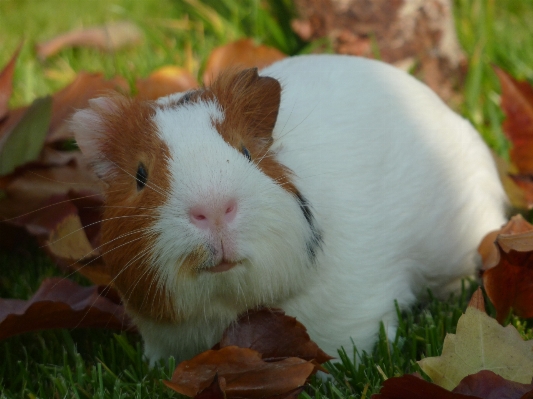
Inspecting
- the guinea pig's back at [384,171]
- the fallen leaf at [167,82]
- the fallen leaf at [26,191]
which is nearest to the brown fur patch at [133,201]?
the guinea pig's back at [384,171]

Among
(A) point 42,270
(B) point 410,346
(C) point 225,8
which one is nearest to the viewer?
(B) point 410,346

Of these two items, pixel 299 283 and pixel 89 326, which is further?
pixel 89 326

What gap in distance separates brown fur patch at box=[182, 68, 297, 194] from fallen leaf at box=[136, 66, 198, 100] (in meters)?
1.77

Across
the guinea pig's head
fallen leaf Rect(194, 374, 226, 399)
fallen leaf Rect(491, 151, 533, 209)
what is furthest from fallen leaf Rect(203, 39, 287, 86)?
fallen leaf Rect(194, 374, 226, 399)

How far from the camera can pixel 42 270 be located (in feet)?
10.5

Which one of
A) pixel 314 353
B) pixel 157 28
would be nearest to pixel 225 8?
pixel 157 28

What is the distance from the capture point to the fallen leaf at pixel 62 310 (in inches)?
91.2

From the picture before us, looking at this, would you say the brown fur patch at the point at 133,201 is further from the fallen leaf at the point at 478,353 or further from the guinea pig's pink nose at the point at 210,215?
the fallen leaf at the point at 478,353

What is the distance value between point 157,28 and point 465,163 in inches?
145

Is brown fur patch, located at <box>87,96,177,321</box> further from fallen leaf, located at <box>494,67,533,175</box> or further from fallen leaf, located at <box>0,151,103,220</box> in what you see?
fallen leaf, located at <box>494,67,533,175</box>

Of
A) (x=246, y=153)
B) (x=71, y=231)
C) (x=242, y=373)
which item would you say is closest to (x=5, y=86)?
(x=71, y=231)

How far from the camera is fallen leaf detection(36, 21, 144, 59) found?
17.9ft

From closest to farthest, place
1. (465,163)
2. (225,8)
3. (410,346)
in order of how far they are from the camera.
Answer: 1. (410,346)
2. (465,163)
3. (225,8)

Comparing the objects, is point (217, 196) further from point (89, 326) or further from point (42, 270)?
point (42, 270)
